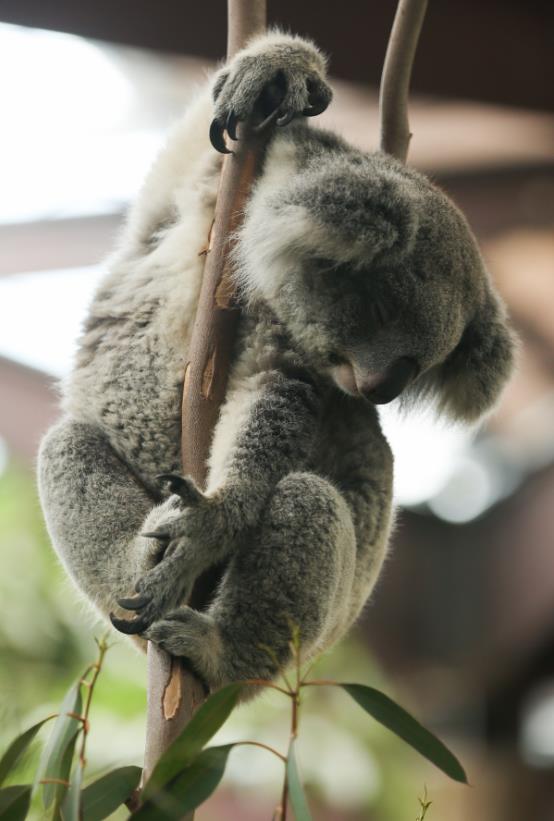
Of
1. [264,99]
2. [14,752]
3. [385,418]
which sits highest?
[264,99]

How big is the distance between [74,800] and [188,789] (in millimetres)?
186

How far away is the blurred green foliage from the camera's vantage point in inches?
199

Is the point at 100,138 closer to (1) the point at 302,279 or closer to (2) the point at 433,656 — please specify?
(1) the point at 302,279

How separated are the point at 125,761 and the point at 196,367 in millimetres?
853

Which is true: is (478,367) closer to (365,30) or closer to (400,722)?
(400,722)

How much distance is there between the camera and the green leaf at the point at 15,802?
1817 mm

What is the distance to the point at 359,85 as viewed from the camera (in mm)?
4121

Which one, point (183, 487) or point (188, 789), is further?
point (183, 487)

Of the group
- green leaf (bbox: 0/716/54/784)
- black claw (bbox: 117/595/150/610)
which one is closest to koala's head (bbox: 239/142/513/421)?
black claw (bbox: 117/595/150/610)

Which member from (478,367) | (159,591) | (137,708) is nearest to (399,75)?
(478,367)

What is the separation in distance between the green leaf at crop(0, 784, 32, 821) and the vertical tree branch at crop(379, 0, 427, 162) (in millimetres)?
2047

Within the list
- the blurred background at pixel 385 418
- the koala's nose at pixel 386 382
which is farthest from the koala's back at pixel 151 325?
the koala's nose at pixel 386 382

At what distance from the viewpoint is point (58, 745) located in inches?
76.7

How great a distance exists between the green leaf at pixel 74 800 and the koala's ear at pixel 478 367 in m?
1.66
